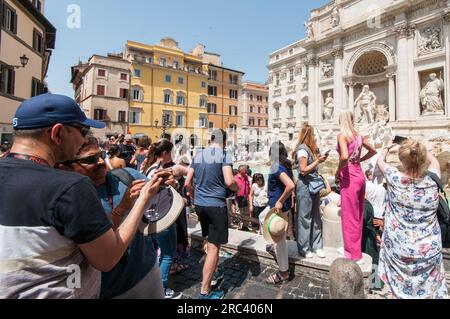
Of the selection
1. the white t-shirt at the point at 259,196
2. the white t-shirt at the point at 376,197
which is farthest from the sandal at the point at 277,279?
the white t-shirt at the point at 259,196

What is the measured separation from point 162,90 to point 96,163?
41.0 m

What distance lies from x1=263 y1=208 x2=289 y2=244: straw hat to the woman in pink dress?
89 cm

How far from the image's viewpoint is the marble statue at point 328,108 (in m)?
24.1

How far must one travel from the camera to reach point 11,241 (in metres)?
1.13

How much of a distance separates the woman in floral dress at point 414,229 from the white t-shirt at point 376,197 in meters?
1.57

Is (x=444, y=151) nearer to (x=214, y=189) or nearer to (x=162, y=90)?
(x=214, y=189)

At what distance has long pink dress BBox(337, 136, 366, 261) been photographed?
352 cm

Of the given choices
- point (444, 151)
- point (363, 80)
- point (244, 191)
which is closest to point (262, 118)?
point (363, 80)

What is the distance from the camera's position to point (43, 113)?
127 cm

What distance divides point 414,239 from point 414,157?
81 cm

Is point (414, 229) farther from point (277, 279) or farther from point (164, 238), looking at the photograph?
point (164, 238)

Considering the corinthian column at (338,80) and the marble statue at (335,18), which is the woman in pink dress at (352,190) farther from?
the marble statue at (335,18)

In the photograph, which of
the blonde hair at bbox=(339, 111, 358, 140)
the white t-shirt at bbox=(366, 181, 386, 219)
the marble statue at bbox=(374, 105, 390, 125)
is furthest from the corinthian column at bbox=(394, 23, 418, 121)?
the blonde hair at bbox=(339, 111, 358, 140)
